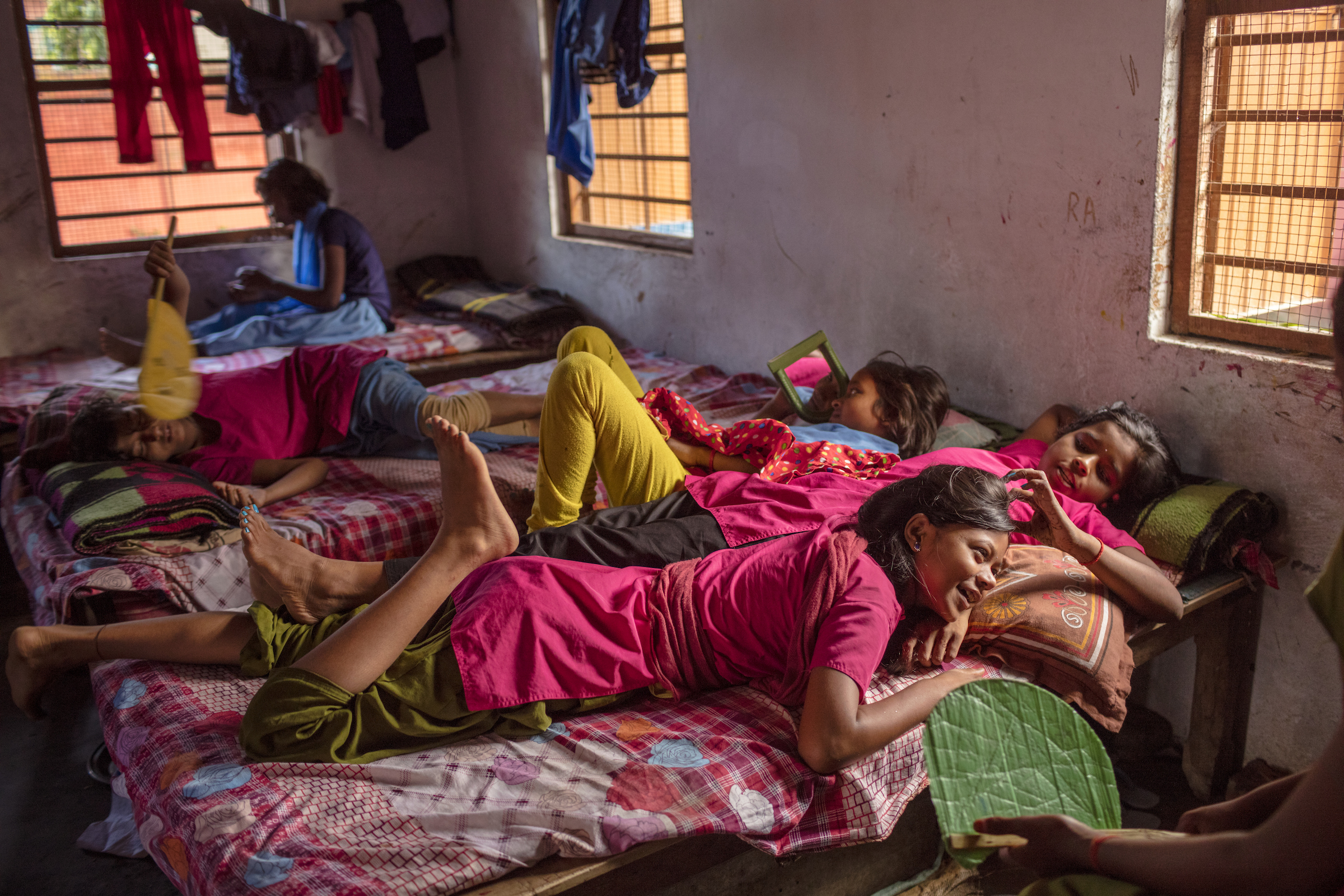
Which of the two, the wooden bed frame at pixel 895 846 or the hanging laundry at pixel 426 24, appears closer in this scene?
the wooden bed frame at pixel 895 846

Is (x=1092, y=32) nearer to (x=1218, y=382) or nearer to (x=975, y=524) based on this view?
(x=1218, y=382)

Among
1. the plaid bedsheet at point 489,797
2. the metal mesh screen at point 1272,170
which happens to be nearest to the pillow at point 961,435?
the metal mesh screen at point 1272,170

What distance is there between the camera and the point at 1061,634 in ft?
6.13

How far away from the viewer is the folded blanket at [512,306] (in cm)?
482

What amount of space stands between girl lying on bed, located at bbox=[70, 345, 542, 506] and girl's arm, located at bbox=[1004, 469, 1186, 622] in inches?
67.5

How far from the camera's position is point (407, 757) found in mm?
1707

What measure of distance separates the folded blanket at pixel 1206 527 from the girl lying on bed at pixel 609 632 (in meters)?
0.63

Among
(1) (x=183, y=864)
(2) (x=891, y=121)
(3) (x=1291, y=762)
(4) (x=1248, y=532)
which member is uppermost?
(2) (x=891, y=121)

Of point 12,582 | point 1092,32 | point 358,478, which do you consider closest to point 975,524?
point 1092,32

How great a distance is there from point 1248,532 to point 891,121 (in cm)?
163

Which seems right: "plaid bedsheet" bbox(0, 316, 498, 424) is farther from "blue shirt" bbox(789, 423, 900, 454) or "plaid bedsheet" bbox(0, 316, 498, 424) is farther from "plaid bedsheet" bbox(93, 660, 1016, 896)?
"plaid bedsheet" bbox(93, 660, 1016, 896)

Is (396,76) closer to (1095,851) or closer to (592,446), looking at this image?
→ (592,446)

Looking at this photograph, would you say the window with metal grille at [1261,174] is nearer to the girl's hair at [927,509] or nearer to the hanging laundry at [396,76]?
the girl's hair at [927,509]

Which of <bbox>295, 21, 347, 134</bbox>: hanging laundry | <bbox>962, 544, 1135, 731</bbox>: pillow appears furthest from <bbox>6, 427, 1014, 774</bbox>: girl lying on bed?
<bbox>295, 21, 347, 134</bbox>: hanging laundry
